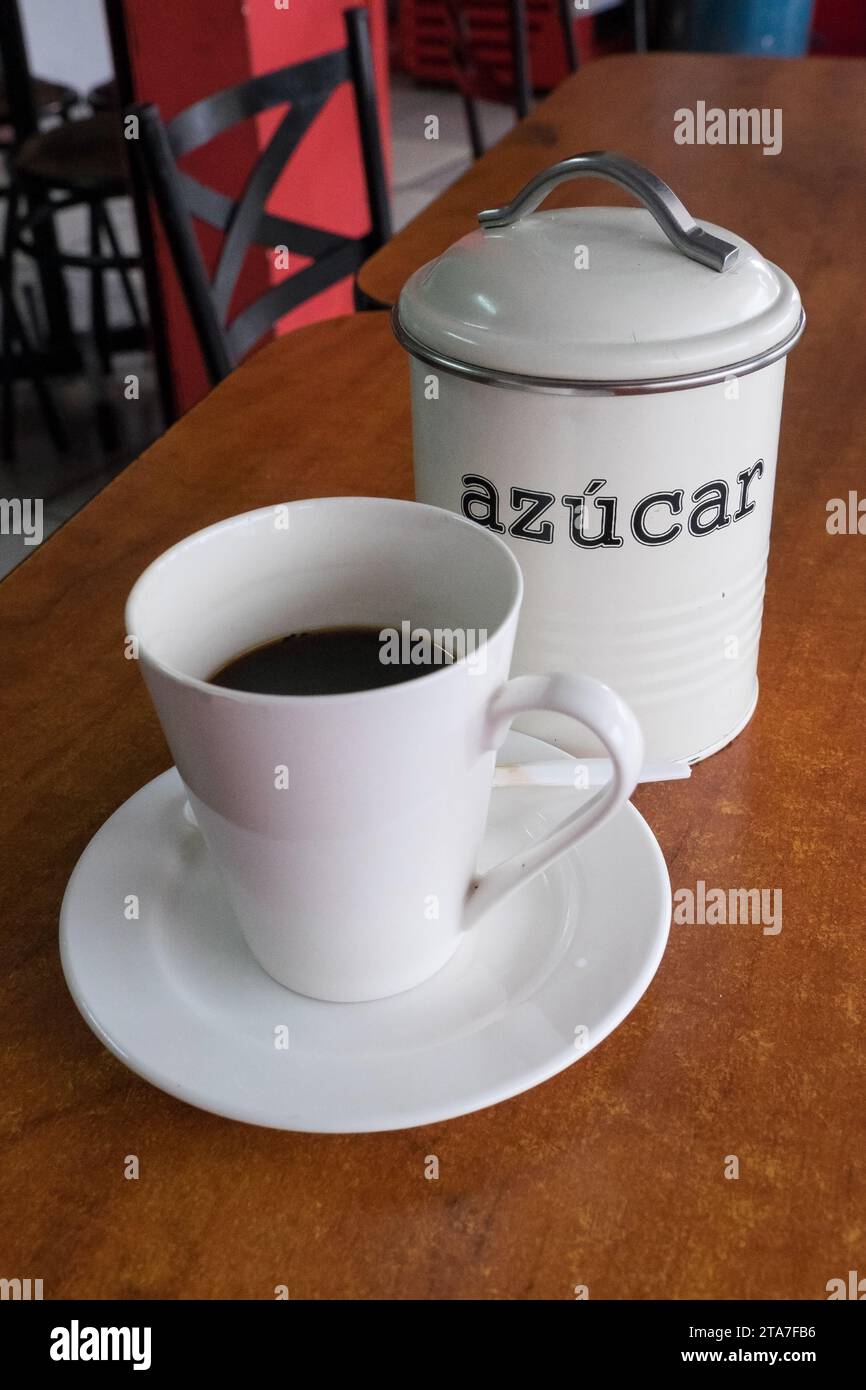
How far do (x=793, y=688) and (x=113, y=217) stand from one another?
3625mm

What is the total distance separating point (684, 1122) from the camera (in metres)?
0.40

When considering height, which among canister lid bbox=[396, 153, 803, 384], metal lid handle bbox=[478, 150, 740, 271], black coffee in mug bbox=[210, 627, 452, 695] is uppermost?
metal lid handle bbox=[478, 150, 740, 271]

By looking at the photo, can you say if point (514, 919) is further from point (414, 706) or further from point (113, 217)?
point (113, 217)

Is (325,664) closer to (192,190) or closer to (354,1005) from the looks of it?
(354,1005)

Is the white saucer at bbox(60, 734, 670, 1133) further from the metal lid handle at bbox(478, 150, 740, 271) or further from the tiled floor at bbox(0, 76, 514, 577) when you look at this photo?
the tiled floor at bbox(0, 76, 514, 577)

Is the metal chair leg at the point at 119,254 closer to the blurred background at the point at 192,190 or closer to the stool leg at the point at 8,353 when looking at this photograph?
the blurred background at the point at 192,190

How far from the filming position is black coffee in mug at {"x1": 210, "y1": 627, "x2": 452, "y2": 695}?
447mm

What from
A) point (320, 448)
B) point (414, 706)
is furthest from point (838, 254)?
point (414, 706)

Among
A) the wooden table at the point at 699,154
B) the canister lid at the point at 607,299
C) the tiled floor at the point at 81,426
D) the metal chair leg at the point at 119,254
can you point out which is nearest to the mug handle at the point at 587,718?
the canister lid at the point at 607,299

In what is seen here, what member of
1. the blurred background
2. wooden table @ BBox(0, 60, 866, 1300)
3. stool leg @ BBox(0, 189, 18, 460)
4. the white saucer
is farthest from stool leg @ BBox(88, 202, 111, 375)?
the white saucer

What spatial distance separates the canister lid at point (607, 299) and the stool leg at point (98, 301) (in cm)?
217

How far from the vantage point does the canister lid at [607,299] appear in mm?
425

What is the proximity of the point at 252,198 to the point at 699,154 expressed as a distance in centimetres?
47

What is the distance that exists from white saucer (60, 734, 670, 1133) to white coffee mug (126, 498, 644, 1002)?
0.6 inches
